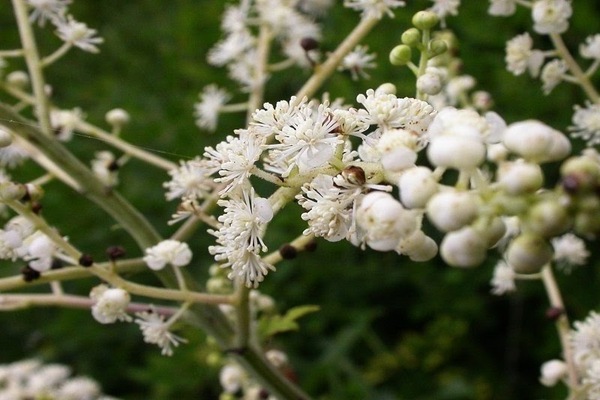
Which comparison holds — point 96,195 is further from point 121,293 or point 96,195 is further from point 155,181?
point 155,181

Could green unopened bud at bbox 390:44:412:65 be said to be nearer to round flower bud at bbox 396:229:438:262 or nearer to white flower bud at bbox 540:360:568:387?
round flower bud at bbox 396:229:438:262

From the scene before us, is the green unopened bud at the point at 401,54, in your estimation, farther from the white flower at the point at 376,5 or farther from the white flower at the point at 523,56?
the white flower at the point at 523,56

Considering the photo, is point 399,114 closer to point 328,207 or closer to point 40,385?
point 328,207

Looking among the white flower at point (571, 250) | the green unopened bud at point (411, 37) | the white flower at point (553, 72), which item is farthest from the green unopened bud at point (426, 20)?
the white flower at point (571, 250)

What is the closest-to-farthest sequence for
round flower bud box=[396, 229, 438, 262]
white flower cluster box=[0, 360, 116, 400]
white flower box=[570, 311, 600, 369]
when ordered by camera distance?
round flower bud box=[396, 229, 438, 262]
white flower box=[570, 311, 600, 369]
white flower cluster box=[0, 360, 116, 400]

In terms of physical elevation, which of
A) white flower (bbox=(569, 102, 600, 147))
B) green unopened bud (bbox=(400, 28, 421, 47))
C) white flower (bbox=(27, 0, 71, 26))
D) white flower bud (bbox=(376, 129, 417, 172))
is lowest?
white flower bud (bbox=(376, 129, 417, 172))

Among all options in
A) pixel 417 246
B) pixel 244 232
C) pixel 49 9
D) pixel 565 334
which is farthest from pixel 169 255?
pixel 565 334

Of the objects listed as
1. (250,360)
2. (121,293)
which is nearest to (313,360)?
(250,360)

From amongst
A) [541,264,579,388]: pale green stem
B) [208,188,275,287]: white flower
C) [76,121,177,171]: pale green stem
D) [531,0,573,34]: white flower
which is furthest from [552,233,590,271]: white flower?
[208,188,275,287]: white flower
